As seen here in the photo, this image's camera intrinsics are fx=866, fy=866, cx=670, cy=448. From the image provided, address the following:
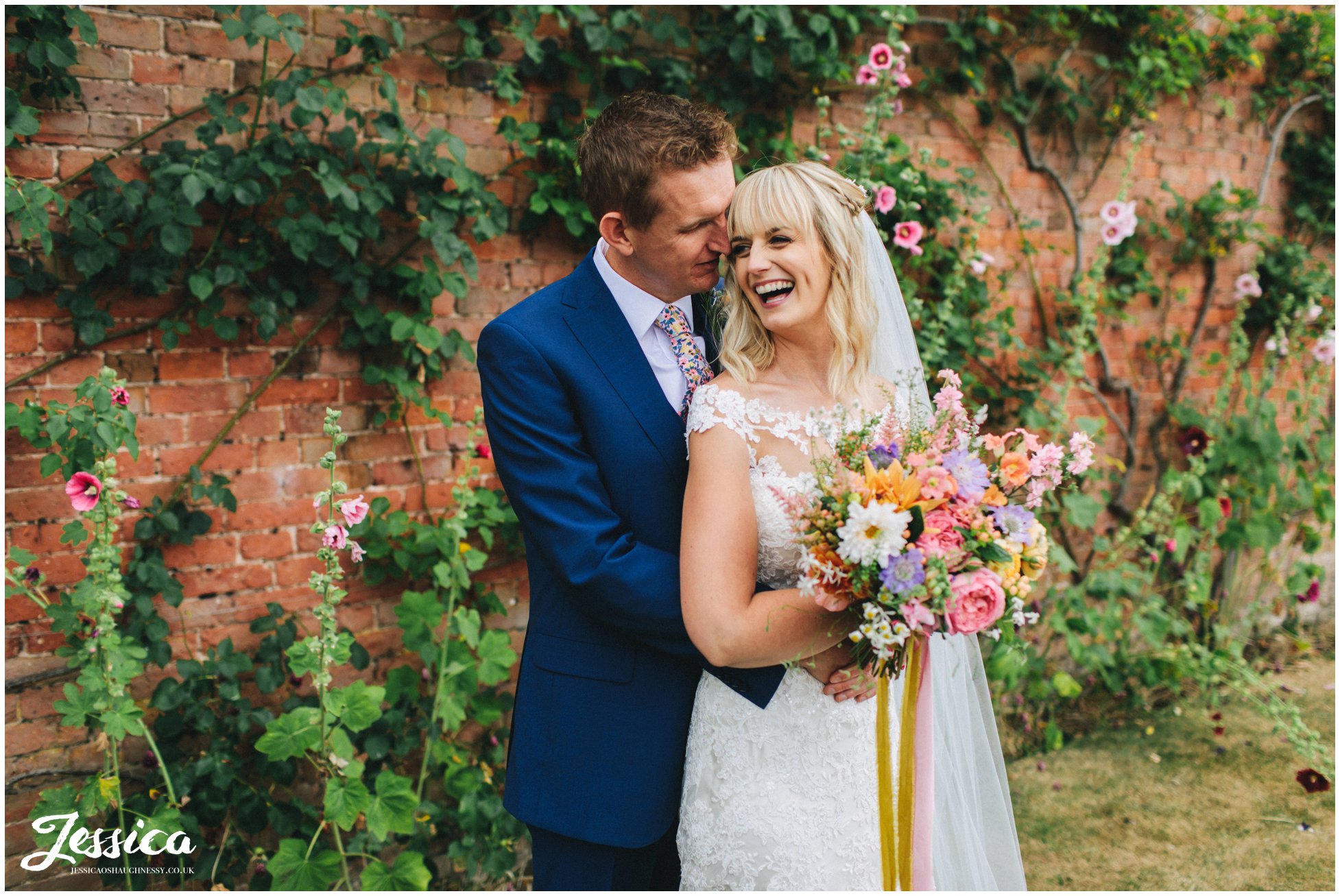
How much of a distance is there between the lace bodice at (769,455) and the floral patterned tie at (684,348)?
0.15 m

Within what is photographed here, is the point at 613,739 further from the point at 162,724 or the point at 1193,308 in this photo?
the point at 1193,308

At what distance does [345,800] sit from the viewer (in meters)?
2.18

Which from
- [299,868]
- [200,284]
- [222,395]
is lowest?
[299,868]

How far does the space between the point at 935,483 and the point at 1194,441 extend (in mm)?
3014

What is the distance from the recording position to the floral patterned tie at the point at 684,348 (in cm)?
189

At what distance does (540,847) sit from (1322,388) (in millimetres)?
4690

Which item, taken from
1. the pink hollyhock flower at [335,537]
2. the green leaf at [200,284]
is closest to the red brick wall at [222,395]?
the green leaf at [200,284]

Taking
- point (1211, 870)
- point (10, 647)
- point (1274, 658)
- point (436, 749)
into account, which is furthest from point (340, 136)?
point (1274, 658)

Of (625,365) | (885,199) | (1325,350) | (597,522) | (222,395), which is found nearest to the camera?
(597,522)

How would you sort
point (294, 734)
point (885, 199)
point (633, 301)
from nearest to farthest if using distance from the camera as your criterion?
1. point (633, 301)
2. point (294, 734)
3. point (885, 199)

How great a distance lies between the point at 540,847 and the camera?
72.7 inches

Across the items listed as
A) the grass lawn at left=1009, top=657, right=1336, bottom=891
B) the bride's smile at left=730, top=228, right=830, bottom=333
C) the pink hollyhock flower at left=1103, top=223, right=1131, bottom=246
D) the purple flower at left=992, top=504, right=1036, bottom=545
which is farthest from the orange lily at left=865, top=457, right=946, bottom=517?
the pink hollyhock flower at left=1103, top=223, right=1131, bottom=246

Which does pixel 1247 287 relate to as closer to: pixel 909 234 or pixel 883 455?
pixel 909 234

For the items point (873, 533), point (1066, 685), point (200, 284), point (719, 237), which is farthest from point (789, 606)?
point (1066, 685)
